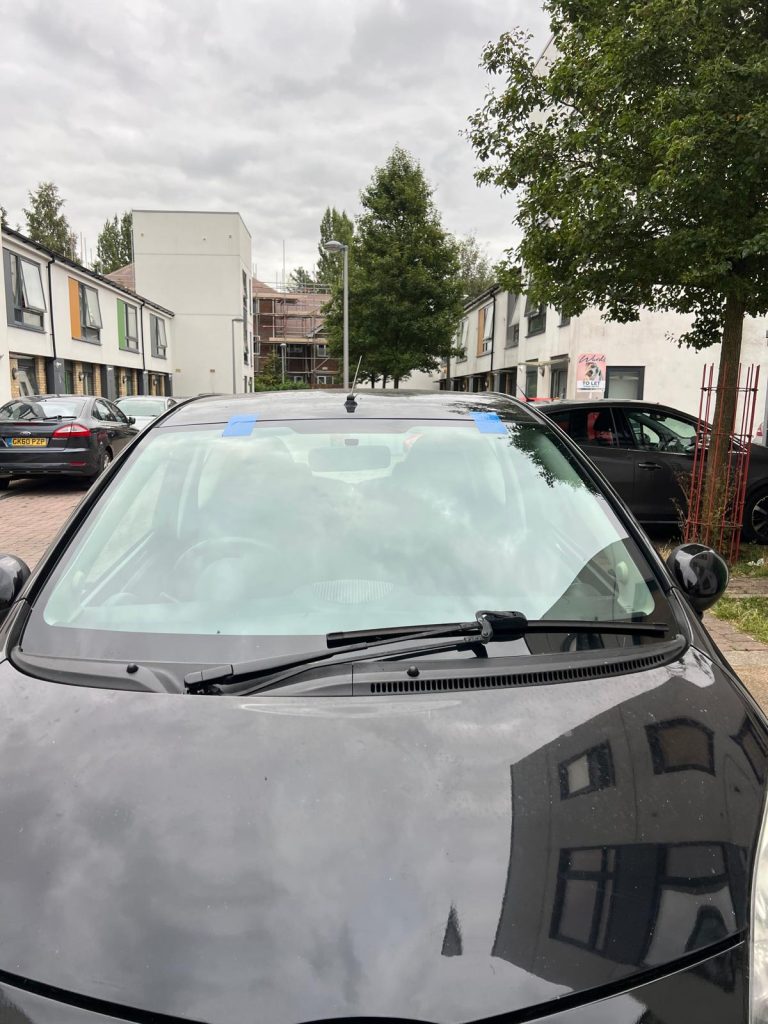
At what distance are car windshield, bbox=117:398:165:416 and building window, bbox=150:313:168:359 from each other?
940 inches

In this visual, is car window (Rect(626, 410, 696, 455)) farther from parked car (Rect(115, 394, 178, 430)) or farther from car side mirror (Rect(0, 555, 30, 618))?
parked car (Rect(115, 394, 178, 430))

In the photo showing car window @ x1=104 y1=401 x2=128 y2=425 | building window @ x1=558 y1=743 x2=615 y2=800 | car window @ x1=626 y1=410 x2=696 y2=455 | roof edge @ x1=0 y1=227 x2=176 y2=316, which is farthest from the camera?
roof edge @ x1=0 y1=227 x2=176 y2=316

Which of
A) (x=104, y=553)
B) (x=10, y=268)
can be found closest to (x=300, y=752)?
(x=104, y=553)

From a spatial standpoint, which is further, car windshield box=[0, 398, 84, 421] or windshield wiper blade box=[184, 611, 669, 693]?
car windshield box=[0, 398, 84, 421]

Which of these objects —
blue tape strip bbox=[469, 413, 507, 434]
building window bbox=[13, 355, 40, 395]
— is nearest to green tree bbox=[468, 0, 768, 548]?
blue tape strip bbox=[469, 413, 507, 434]

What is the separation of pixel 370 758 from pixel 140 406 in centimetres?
1967

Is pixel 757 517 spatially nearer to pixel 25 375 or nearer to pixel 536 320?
pixel 536 320

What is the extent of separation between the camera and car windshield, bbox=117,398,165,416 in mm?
19469

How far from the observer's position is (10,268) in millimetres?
21906

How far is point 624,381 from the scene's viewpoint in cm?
2039

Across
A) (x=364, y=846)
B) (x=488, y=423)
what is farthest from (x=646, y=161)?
(x=364, y=846)

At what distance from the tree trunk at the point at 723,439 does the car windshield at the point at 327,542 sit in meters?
5.42

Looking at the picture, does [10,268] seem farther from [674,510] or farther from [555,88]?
[674,510]

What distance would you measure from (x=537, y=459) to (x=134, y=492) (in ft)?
4.17
